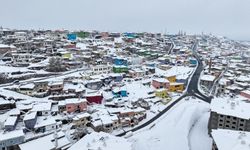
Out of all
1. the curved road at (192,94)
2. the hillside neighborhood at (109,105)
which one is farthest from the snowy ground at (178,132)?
the curved road at (192,94)

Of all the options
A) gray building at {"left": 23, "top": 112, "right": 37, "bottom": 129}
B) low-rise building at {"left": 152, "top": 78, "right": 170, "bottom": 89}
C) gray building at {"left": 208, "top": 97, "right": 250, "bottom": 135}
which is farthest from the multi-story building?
gray building at {"left": 208, "top": 97, "right": 250, "bottom": 135}

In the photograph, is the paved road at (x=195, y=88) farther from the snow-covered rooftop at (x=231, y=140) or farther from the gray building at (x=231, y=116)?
the snow-covered rooftop at (x=231, y=140)

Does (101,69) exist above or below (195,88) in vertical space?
above

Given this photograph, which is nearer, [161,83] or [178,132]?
[178,132]

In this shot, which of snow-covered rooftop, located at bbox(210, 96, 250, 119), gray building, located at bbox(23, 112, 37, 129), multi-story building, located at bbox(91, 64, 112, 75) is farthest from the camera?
multi-story building, located at bbox(91, 64, 112, 75)

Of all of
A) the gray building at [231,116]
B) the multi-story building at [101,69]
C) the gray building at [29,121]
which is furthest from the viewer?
the multi-story building at [101,69]

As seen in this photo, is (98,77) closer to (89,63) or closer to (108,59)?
(89,63)

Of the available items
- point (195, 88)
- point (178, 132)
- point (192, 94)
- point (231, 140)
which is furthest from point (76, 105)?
point (195, 88)

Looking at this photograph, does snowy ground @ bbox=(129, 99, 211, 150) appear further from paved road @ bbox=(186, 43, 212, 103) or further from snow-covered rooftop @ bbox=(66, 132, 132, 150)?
paved road @ bbox=(186, 43, 212, 103)

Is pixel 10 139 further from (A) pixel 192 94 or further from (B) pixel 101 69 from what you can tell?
(A) pixel 192 94
